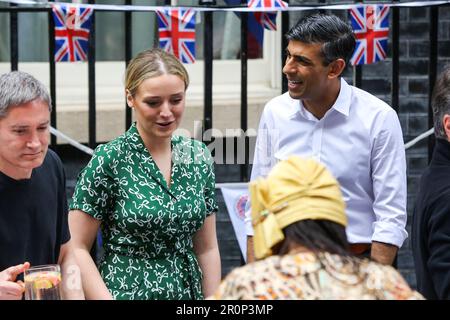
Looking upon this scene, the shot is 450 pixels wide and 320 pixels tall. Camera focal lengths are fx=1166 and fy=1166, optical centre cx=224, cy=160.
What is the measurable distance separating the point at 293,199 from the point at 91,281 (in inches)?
71.1

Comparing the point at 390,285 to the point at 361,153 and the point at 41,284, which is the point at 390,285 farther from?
the point at 361,153

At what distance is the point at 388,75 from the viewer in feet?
24.8

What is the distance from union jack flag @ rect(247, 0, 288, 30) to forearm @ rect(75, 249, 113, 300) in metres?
1.96

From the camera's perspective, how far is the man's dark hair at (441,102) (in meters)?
4.77

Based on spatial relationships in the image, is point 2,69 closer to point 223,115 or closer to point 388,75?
point 223,115

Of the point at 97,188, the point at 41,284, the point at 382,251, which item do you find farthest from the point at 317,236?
the point at 382,251

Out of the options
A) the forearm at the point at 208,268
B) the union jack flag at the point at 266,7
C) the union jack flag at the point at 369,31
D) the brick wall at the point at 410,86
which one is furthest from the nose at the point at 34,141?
the brick wall at the point at 410,86

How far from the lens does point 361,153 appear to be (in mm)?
5152

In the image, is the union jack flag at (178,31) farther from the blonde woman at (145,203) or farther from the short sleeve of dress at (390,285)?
the short sleeve of dress at (390,285)

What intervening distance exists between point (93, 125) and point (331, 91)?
1.62 m

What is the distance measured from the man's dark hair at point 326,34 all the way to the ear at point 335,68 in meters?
0.02

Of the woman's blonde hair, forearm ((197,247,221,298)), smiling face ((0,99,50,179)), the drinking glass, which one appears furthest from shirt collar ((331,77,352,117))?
the drinking glass
